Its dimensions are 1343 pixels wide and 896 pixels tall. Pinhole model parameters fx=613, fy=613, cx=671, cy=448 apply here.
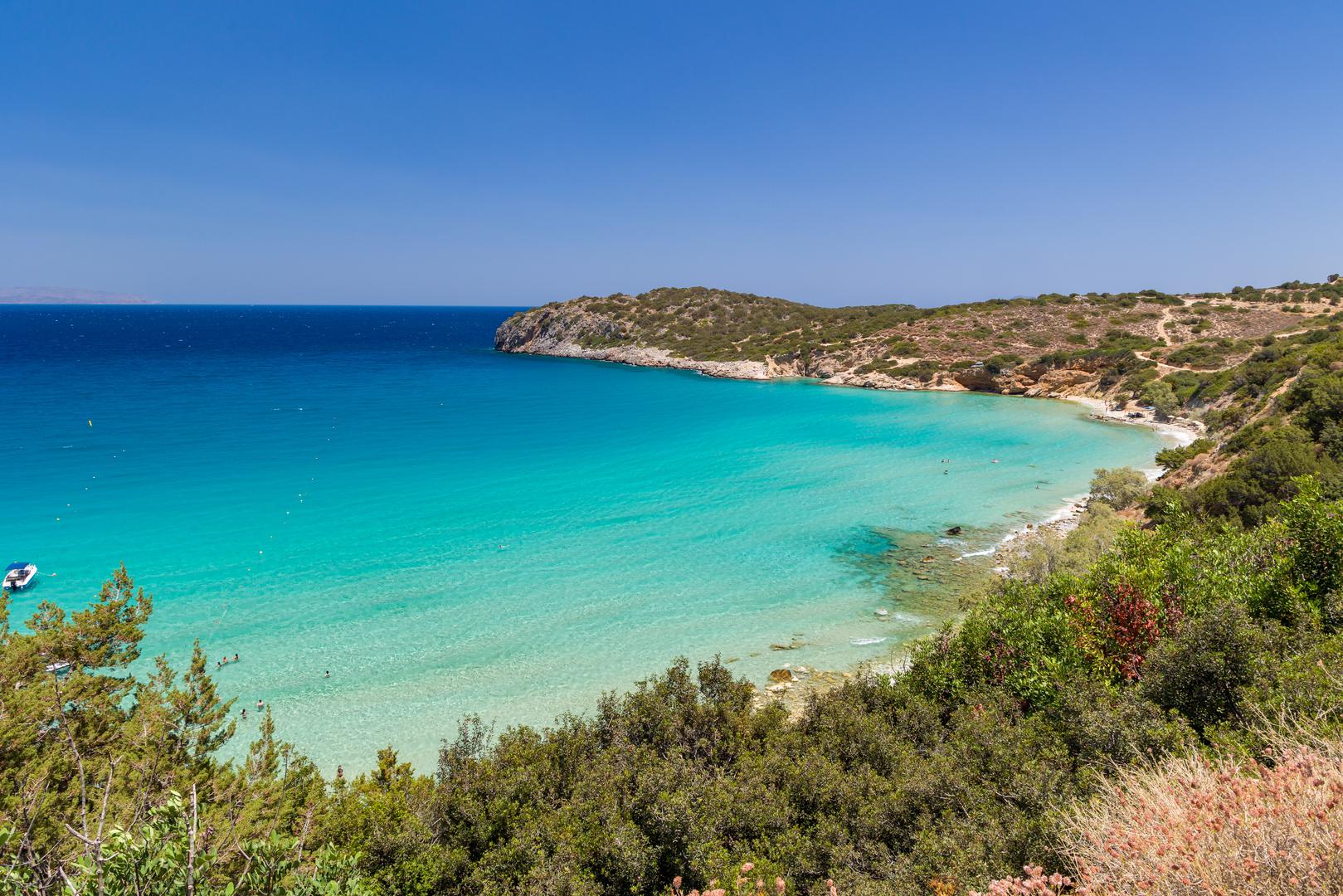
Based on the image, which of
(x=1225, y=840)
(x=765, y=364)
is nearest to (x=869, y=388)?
(x=765, y=364)

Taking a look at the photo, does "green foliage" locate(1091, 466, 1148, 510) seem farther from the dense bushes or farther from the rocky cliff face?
the rocky cliff face

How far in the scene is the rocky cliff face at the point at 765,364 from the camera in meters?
68.2

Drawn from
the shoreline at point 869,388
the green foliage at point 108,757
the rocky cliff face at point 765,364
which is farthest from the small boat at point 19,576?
the rocky cliff face at point 765,364

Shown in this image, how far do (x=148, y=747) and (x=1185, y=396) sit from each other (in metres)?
68.2

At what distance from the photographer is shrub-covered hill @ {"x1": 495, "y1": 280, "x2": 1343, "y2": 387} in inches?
2677

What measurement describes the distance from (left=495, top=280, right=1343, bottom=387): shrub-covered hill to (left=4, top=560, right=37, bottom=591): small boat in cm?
7478

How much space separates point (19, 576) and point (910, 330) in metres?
90.9

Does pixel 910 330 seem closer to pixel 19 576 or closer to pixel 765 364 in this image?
pixel 765 364

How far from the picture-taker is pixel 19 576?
70.3 feet

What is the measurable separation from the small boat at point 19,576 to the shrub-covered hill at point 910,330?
7478 cm

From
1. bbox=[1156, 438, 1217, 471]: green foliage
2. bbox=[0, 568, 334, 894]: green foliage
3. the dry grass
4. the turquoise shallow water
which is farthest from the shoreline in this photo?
bbox=[0, 568, 334, 894]: green foliage

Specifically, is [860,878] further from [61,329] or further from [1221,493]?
[61,329]

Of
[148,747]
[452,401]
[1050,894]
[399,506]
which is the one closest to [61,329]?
[452,401]

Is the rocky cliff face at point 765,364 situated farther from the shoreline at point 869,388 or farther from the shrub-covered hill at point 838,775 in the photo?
the shrub-covered hill at point 838,775
